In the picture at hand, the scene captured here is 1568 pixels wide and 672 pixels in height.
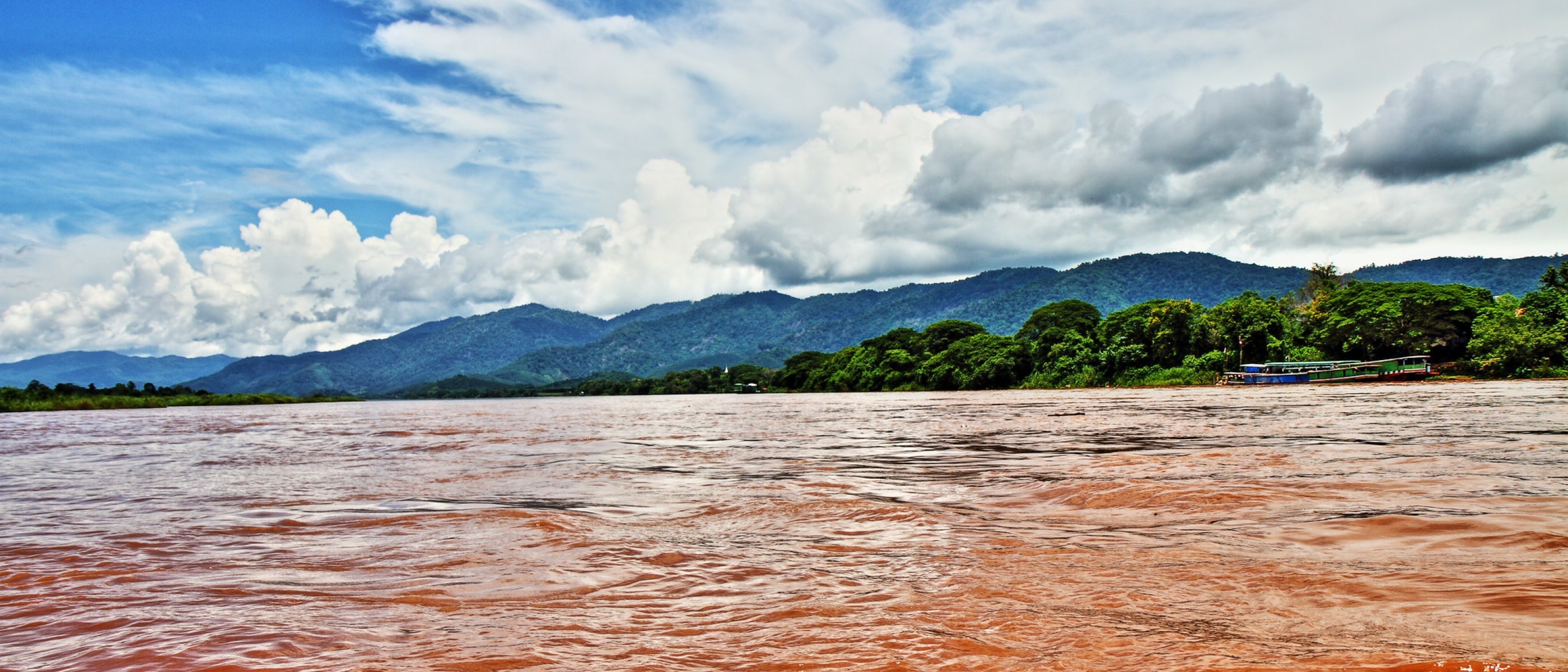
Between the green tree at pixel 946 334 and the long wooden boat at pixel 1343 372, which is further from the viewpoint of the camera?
the green tree at pixel 946 334

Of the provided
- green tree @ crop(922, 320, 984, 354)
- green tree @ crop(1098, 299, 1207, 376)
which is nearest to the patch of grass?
green tree @ crop(922, 320, 984, 354)

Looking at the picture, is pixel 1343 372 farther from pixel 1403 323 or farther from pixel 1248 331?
pixel 1248 331

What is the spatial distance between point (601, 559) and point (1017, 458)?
35.4 feet

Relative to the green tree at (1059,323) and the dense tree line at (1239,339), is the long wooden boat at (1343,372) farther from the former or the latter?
the green tree at (1059,323)

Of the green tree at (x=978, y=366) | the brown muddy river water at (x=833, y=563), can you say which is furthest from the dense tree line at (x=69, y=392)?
the green tree at (x=978, y=366)

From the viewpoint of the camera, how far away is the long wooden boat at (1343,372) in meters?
69.5

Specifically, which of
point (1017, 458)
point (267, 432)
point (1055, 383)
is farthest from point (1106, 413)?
point (1055, 383)

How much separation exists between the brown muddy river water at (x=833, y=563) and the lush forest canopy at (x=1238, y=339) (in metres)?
66.8

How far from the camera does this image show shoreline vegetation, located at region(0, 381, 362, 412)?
310ft

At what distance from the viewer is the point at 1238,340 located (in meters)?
88.3

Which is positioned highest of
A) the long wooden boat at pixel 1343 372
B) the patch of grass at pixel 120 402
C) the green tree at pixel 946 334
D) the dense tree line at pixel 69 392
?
the green tree at pixel 946 334

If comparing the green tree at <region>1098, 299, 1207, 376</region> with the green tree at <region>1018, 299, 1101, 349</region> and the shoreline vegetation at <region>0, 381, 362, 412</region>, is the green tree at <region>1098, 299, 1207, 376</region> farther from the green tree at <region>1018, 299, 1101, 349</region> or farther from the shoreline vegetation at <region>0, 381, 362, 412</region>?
the shoreline vegetation at <region>0, 381, 362, 412</region>

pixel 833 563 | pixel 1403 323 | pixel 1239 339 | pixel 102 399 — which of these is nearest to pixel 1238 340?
pixel 1239 339

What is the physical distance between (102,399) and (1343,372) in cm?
14588
